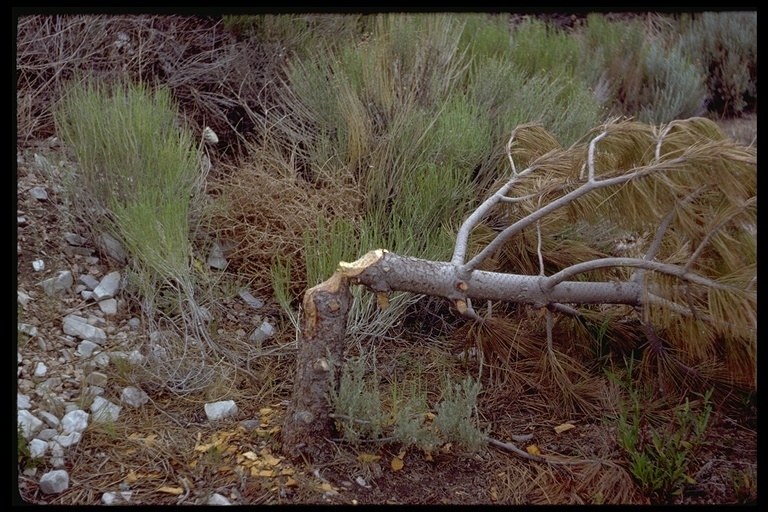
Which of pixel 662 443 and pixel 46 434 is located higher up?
pixel 46 434

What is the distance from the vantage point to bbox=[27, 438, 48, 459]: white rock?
2012mm

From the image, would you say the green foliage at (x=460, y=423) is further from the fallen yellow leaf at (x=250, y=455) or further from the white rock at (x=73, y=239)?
the white rock at (x=73, y=239)

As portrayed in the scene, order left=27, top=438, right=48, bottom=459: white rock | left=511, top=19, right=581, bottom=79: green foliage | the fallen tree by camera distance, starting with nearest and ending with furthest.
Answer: the fallen tree, left=27, top=438, right=48, bottom=459: white rock, left=511, top=19, right=581, bottom=79: green foliage

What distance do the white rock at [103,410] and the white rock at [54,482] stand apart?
21 centimetres

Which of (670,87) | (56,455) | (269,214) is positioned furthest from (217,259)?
(670,87)

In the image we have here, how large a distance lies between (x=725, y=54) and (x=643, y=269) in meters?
1.87

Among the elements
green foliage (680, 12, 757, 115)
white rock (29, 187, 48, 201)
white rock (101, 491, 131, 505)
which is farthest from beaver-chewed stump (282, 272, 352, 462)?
green foliage (680, 12, 757, 115)

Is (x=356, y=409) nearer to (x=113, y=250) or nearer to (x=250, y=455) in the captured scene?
(x=250, y=455)

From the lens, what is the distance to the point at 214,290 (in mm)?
2668

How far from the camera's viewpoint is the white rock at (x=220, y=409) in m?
2.22

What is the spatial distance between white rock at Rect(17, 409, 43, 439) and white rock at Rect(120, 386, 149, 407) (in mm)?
246

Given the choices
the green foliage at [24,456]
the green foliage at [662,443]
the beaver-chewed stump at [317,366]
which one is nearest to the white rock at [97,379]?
the green foliage at [24,456]

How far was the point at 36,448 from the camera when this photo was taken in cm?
202

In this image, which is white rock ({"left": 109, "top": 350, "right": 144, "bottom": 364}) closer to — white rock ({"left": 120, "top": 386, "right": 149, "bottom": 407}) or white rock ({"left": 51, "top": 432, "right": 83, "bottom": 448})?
white rock ({"left": 120, "top": 386, "right": 149, "bottom": 407})
